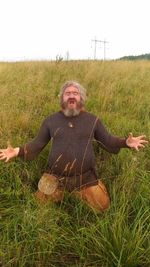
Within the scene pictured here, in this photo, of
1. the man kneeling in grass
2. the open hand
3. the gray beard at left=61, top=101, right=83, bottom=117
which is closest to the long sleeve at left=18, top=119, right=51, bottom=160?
the man kneeling in grass

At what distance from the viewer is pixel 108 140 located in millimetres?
4285

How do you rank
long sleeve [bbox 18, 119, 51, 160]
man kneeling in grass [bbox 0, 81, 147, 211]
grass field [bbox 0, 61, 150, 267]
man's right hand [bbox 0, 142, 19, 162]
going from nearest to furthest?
grass field [bbox 0, 61, 150, 267] < man kneeling in grass [bbox 0, 81, 147, 211] < man's right hand [bbox 0, 142, 19, 162] < long sleeve [bbox 18, 119, 51, 160]

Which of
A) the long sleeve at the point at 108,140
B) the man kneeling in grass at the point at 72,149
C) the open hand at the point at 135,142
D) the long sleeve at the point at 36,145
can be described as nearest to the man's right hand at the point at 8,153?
the man kneeling in grass at the point at 72,149

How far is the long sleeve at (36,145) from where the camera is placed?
418 centimetres

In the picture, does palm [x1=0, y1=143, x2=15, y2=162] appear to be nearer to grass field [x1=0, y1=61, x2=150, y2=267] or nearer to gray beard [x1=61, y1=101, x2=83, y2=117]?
grass field [x1=0, y1=61, x2=150, y2=267]

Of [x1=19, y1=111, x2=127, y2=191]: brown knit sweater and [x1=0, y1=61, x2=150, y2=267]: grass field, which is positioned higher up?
[x1=19, y1=111, x2=127, y2=191]: brown knit sweater

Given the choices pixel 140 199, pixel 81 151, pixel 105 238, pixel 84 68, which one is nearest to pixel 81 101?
pixel 81 151

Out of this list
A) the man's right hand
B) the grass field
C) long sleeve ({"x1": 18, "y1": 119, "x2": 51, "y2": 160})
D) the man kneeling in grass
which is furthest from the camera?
long sleeve ({"x1": 18, "y1": 119, "x2": 51, "y2": 160})

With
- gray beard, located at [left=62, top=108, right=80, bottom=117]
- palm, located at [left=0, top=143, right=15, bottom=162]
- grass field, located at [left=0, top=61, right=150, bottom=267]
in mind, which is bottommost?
grass field, located at [left=0, top=61, right=150, bottom=267]

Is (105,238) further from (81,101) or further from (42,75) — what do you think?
(42,75)

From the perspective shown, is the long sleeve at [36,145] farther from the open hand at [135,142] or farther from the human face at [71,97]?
the open hand at [135,142]

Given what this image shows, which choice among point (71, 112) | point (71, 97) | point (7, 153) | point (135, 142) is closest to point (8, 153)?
point (7, 153)

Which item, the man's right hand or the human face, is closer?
the man's right hand

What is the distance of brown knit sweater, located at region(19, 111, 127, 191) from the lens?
159 inches
